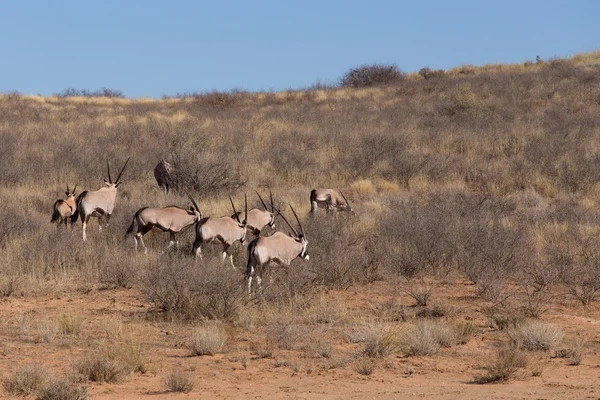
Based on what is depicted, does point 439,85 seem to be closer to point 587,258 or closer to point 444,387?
point 587,258

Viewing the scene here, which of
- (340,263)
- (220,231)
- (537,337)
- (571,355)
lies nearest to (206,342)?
(537,337)

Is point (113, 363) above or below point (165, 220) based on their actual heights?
below

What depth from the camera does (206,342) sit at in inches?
337

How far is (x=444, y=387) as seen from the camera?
7312mm

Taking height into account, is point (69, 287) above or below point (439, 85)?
below

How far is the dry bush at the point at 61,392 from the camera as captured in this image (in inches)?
257

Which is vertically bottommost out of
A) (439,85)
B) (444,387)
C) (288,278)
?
(444,387)

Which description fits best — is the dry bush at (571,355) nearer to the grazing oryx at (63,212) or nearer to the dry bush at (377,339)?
the dry bush at (377,339)

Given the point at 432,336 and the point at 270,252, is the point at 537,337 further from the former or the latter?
the point at 270,252

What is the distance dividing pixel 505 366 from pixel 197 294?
4.20 meters

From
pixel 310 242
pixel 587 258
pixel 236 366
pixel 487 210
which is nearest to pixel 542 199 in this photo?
pixel 487 210

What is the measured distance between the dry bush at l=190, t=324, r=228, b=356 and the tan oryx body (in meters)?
5.48

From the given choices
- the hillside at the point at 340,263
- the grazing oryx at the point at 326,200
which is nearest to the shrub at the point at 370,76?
the hillside at the point at 340,263

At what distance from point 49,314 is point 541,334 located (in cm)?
601
